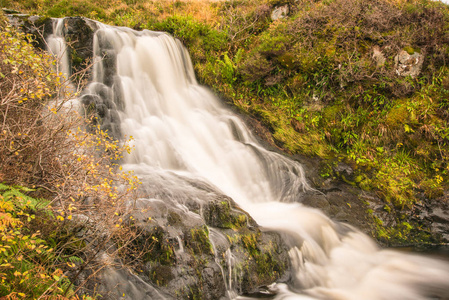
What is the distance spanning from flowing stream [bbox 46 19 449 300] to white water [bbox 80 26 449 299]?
0.02 m

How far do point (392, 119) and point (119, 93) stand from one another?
7534 millimetres

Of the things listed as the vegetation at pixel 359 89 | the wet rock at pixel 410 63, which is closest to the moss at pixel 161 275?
the vegetation at pixel 359 89

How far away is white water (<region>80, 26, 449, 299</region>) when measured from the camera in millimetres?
5129

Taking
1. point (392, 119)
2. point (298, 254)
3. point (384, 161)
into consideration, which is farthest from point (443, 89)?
point (298, 254)

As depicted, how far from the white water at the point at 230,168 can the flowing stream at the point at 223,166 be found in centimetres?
2

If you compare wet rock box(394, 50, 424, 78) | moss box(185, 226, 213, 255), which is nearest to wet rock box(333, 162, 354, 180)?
wet rock box(394, 50, 424, 78)

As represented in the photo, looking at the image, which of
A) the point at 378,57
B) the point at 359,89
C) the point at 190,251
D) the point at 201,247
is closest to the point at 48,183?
the point at 190,251

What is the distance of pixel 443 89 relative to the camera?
738cm

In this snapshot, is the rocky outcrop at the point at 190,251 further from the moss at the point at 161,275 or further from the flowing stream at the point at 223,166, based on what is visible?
the flowing stream at the point at 223,166

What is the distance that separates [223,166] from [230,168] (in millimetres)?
196

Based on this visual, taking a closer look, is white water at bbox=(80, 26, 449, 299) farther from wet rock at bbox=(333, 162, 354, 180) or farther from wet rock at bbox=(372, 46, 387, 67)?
wet rock at bbox=(372, 46, 387, 67)

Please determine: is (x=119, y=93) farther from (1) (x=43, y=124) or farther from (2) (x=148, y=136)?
(1) (x=43, y=124)

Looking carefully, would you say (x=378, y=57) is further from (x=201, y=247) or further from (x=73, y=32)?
(x=73, y=32)

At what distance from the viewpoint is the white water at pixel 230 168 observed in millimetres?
5129
